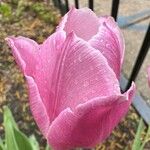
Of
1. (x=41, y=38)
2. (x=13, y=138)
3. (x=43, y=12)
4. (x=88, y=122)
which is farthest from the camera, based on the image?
(x=43, y=12)

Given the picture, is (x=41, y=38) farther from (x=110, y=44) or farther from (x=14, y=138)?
(x=110, y=44)

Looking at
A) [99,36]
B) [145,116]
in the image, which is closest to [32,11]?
[145,116]

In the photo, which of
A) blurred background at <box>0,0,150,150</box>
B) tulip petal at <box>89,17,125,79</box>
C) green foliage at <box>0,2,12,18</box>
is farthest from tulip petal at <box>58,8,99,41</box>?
green foliage at <box>0,2,12,18</box>

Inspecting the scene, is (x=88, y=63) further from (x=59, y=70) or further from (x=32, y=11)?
(x=32, y=11)

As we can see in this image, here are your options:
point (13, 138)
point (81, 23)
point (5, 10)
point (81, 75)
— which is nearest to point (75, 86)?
point (81, 75)

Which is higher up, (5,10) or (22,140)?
(22,140)

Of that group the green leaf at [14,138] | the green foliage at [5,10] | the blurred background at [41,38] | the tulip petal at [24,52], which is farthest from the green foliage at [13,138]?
the green foliage at [5,10]

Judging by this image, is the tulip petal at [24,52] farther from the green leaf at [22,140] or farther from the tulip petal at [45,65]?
the green leaf at [22,140]
